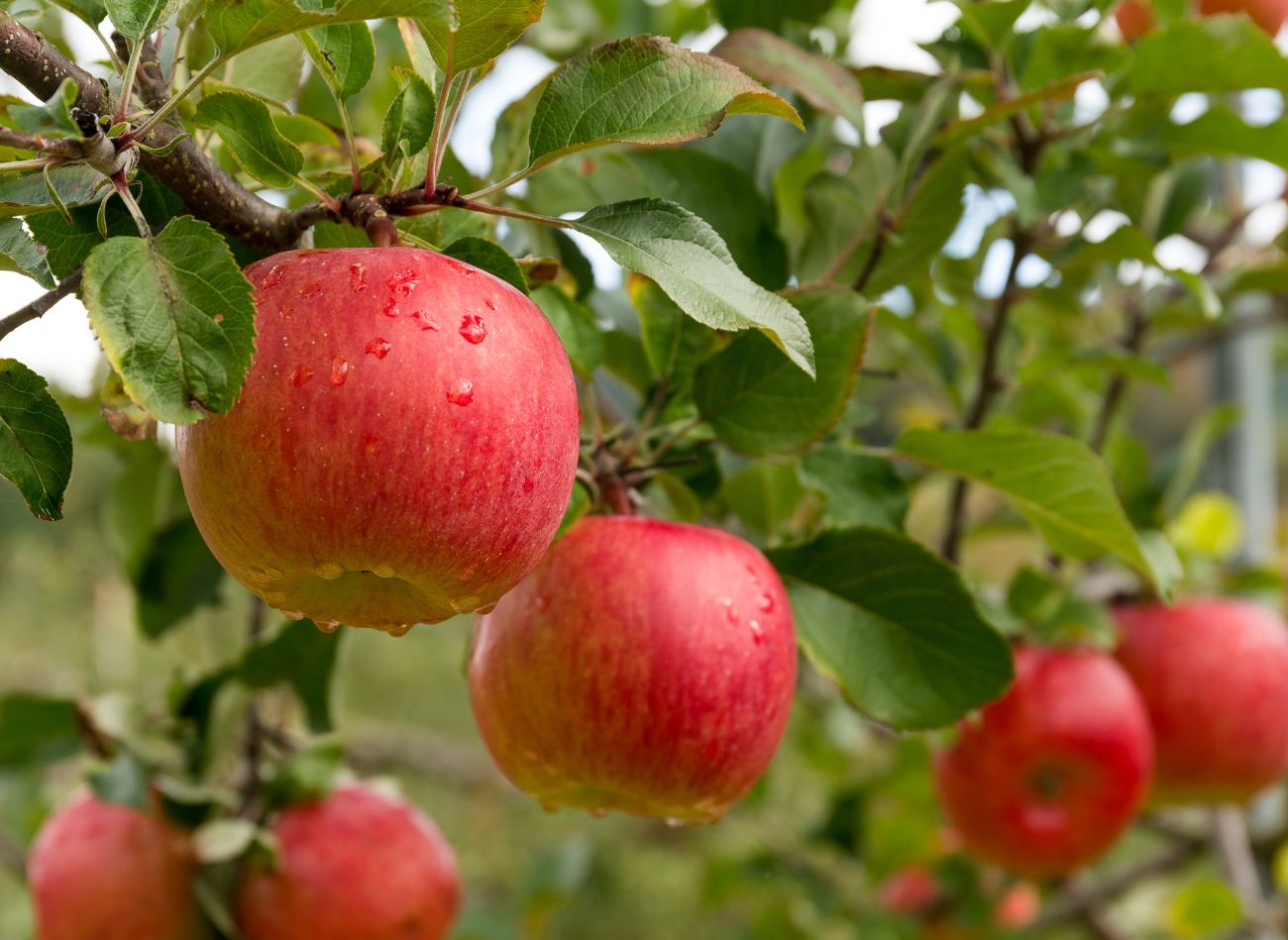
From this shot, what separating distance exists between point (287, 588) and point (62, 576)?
1.96 metres

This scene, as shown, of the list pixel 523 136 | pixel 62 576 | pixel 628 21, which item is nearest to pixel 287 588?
pixel 523 136

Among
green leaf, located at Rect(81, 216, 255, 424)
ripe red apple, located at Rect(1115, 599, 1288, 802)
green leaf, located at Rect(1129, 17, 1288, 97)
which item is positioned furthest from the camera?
ripe red apple, located at Rect(1115, 599, 1288, 802)

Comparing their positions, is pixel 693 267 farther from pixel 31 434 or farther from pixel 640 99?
pixel 31 434

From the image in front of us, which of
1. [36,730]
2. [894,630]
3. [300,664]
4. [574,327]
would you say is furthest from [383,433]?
[36,730]

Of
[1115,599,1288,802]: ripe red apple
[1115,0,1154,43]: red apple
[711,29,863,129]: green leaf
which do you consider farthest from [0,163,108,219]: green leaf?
[1115,0,1154,43]: red apple

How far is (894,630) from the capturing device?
2.39ft

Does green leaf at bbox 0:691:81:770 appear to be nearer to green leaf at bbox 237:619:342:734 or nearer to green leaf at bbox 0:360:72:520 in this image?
green leaf at bbox 237:619:342:734

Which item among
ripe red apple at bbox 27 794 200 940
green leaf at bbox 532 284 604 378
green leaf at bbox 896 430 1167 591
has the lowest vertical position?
ripe red apple at bbox 27 794 200 940

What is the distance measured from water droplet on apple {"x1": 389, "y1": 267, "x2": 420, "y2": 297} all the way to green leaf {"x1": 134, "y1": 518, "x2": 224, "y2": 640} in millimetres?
595

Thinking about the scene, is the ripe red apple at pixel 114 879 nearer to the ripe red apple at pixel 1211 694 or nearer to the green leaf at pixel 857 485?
the green leaf at pixel 857 485

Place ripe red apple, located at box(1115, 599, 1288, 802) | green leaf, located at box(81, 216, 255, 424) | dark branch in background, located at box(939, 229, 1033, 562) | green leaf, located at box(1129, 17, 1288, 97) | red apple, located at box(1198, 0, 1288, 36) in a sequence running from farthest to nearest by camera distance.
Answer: red apple, located at box(1198, 0, 1288, 36) < ripe red apple, located at box(1115, 599, 1288, 802) < dark branch in background, located at box(939, 229, 1033, 562) < green leaf, located at box(1129, 17, 1288, 97) < green leaf, located at box(81, 216, 255, 424)

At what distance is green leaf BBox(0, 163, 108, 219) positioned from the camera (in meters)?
0.48

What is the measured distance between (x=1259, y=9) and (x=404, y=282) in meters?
1.40

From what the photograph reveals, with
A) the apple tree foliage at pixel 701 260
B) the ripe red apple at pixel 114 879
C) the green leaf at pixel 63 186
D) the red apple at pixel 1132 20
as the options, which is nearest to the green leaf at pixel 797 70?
the apple tree foliage at pixel 701 260
